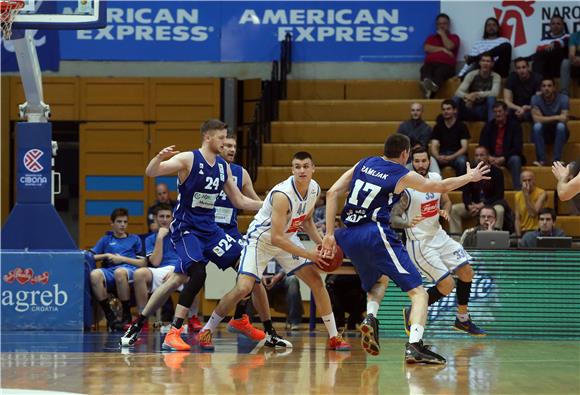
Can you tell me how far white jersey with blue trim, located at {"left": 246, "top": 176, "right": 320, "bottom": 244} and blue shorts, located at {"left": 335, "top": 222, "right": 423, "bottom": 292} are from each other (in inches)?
24.3

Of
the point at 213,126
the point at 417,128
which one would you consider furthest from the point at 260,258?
the point at 417,128

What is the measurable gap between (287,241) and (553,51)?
7.96m

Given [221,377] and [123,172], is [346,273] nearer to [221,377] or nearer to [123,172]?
[221,377]

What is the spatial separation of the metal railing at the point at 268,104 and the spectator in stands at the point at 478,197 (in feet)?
9.16

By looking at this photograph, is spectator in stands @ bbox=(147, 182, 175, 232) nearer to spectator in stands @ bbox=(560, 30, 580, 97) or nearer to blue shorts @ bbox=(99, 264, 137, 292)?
blue shorts @ bbox=(99, 264, 137, 292)

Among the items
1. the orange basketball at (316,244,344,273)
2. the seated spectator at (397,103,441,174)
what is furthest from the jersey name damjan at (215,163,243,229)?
the seated spectator at (397,103,441,174)

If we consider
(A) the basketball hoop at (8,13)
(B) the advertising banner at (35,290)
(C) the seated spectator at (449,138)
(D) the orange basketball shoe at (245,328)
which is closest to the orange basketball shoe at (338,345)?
(D) the orange basketball shoe at (245,328)

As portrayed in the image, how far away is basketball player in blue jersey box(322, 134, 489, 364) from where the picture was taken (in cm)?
875

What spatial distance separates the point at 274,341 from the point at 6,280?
3.41 m

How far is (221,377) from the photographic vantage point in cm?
781

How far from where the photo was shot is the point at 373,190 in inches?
349

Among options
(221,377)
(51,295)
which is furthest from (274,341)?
(51,295)

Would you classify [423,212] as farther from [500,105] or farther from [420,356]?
[500,105]

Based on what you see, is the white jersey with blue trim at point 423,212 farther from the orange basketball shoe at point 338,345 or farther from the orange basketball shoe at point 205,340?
the orange basketball shoe at point 205,340
